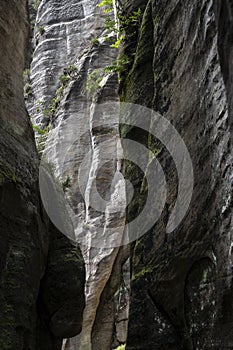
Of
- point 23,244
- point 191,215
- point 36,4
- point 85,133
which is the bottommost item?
point 23,244

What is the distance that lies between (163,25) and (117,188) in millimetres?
9740

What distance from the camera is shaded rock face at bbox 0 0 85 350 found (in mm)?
6781

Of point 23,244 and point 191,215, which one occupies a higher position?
point 191,215

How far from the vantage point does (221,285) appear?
5.52 meters

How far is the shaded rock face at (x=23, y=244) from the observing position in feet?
22.2

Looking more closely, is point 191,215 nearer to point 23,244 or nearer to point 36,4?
point 23,244

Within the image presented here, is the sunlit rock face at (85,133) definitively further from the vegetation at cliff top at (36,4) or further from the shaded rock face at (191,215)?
the shaded rock face at (191,215)

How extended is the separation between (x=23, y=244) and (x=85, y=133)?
13471mm

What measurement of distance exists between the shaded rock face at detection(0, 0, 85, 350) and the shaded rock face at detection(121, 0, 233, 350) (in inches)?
48.9

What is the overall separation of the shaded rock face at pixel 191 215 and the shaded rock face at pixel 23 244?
1242mm

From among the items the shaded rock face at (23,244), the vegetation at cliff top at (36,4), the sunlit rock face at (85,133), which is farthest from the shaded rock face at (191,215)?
the vegetation at cliff top at (36,4)

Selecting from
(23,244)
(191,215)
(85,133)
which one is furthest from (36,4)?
(191,215)

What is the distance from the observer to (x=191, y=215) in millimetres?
6664

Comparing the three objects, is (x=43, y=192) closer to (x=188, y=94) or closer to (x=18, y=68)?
(x=18, y=68)
